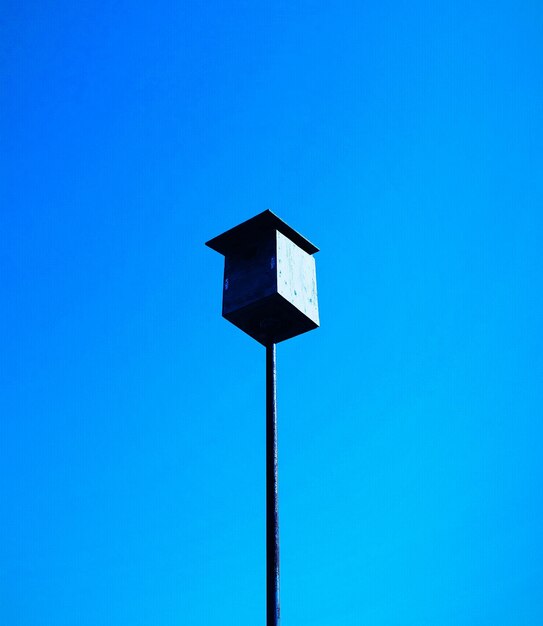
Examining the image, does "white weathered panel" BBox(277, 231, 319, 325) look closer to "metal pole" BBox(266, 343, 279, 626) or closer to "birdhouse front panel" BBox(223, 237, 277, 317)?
"birdhouse front panel" BBox(223, 237, 277, 317)

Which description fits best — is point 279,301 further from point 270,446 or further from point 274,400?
point 270,446

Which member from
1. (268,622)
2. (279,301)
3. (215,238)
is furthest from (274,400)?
(215,238)

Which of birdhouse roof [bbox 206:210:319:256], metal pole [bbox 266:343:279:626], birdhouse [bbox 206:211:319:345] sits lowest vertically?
metal pole [bbox 266:343:279:626]

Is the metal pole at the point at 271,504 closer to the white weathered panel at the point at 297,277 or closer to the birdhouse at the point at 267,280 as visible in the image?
the birdhouse at the point at 267,280

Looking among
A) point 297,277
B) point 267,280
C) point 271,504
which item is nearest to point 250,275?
point 267,280

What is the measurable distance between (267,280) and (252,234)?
A: 30.3 inches

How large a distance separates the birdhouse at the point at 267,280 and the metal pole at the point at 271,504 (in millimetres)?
630

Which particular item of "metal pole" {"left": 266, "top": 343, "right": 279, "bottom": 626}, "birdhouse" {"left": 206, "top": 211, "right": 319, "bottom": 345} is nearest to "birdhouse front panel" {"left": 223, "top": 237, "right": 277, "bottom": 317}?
"birdhouse" {"left": 206, "top": 211, "right": 319, "bottom": 345}

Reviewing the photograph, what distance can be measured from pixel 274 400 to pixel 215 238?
2239 millimetres

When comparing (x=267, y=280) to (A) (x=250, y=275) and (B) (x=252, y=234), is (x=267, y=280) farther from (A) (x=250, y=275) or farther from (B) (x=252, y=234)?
(B) (x=252, y=234)

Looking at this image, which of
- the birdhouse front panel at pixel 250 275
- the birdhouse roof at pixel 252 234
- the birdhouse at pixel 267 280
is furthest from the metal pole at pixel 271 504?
the birdhouse roof at pixel 252 234

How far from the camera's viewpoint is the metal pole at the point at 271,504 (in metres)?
4.00

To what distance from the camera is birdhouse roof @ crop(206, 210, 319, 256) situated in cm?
609

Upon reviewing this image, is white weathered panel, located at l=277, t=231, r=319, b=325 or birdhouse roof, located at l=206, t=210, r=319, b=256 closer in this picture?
white weathered panel, located at l=277, t=231, r=319, b=325
